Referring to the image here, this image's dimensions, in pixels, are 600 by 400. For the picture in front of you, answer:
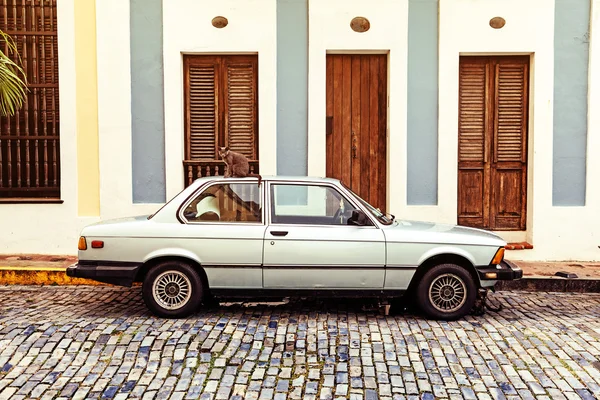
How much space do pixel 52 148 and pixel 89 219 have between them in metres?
1.31

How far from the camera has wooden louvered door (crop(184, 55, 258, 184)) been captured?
34.3ft

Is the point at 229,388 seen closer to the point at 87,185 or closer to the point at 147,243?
the point at 147,243

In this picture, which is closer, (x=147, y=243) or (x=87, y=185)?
(x=147, y=243)

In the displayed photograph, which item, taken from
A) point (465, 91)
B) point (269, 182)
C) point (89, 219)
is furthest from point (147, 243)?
point (465, 91)

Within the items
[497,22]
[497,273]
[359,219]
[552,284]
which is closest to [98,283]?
[359,219]

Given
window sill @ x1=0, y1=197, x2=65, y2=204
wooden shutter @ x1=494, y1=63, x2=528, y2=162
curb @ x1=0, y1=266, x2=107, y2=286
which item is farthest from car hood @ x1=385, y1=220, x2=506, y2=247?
window sill @ x1=0, y1=197, x2=65, y2=204

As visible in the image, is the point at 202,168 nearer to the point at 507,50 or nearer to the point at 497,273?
the point at 507,50

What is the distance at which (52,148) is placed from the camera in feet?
34.2

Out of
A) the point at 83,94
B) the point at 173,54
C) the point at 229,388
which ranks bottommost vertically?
the point at 229,388

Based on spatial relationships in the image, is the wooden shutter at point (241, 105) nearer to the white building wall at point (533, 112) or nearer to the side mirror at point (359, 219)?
the white building wall at point (533, 112)

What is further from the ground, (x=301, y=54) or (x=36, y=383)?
(x=301, y=54)

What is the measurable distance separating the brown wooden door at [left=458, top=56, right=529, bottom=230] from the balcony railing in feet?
11.4

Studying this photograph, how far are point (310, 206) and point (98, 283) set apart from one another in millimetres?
3487

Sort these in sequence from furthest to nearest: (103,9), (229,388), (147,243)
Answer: (103,9)
(147,243)
(229,388)
